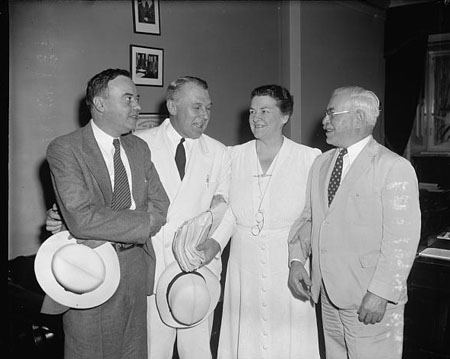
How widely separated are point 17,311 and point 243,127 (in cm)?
331

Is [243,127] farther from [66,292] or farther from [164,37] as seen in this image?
[66,292]

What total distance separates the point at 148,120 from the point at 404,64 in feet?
17.8

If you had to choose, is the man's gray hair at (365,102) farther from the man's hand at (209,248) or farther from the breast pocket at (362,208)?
the man's hand at (209,248)

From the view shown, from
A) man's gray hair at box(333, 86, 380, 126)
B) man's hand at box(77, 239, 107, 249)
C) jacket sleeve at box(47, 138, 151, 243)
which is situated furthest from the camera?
man's gray hair at box(333, 86, 380, 126)

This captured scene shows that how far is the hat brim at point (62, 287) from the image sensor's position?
6.82 feet

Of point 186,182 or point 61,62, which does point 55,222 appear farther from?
point 61,62

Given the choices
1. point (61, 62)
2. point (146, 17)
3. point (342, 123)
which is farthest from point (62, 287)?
point (146, 17)

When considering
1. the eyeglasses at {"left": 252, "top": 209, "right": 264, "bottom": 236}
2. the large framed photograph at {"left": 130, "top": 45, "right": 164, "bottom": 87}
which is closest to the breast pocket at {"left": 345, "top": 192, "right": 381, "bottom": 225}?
the eyeglasses at {"left": 252, "top": 209, "right": 264, "bottom": 236}

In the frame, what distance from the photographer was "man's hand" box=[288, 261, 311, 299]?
2484mm

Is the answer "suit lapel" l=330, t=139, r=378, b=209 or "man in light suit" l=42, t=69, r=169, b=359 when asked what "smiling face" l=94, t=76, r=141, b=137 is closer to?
"man in light suit" l=42, t=69, r=169, b=359

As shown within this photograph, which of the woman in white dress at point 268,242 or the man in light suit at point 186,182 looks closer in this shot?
the man in light suit at point 186,182

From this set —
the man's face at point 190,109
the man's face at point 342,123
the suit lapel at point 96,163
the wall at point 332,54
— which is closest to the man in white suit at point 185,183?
the man's face at point 190,109

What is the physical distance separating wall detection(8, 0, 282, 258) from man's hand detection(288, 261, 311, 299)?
2055 millimetres

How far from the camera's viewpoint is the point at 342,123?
2283 millimetres
